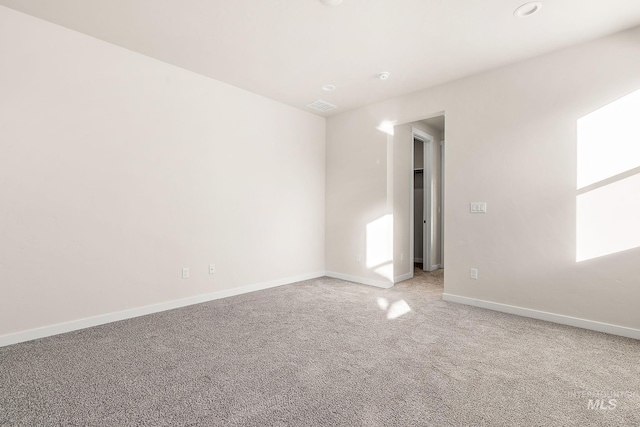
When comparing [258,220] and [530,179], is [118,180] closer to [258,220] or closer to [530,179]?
[258,220]

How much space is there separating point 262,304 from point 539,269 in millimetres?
3088

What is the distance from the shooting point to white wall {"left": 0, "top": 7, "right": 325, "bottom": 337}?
2.58m

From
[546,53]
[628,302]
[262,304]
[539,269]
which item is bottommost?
[262,304]

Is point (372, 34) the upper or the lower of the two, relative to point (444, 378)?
upper

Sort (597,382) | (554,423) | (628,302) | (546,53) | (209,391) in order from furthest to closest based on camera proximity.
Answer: (546,53)
(628,302)
(597,382)
(209,391)
(554,423)

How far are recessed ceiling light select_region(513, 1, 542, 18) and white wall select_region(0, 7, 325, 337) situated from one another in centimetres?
314

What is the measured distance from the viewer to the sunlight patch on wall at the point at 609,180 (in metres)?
2.70

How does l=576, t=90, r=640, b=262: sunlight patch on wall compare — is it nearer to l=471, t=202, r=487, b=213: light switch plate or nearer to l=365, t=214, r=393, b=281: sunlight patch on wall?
l=471, t=202, r=487, b=213: light switch plate

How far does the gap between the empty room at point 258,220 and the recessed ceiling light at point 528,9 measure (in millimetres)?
25

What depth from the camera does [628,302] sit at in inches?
106

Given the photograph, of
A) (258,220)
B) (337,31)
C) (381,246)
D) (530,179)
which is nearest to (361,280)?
(381,246)

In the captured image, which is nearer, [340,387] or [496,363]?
[340,387]

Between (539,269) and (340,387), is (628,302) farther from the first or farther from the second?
(340,387)

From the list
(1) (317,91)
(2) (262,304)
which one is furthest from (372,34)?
(2) (262,304)
